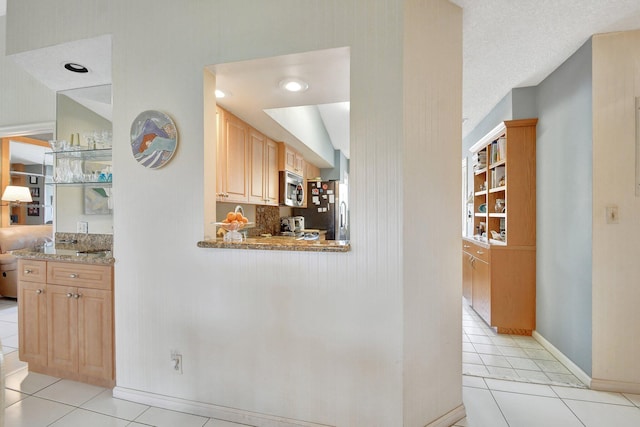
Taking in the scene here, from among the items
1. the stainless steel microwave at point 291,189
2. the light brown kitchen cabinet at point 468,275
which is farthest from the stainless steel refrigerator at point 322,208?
the light brown kitchen cabinet at point 468,275

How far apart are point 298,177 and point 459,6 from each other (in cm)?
322

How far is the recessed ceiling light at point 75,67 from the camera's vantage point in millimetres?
2296

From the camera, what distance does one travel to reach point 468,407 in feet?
6.19

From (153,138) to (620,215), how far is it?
3.18m

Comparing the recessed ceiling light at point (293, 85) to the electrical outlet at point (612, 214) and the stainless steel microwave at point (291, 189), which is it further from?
the electrical outlet at point (612, 214)

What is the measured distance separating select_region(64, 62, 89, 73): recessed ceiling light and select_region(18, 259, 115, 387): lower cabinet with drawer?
1513 mm

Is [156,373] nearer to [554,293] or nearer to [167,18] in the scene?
[167,18]

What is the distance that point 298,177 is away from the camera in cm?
470

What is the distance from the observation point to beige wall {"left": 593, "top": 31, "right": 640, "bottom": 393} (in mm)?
2025

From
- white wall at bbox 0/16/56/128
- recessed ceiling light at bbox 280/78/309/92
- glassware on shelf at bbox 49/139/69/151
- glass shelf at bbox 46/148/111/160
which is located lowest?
glass shelf at bbox 46/148/111/160

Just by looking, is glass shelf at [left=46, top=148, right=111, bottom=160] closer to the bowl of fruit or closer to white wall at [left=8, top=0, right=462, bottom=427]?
white wall at [left=8, top=0, right=462, bottom=427]

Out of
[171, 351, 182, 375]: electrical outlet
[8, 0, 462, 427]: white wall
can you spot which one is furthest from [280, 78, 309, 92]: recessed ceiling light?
[171, 351, 182, 375]: electrical outlet

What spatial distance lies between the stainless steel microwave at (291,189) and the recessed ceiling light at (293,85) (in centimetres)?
205

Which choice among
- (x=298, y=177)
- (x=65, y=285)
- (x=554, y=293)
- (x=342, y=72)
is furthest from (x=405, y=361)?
(x=298, y=177)
